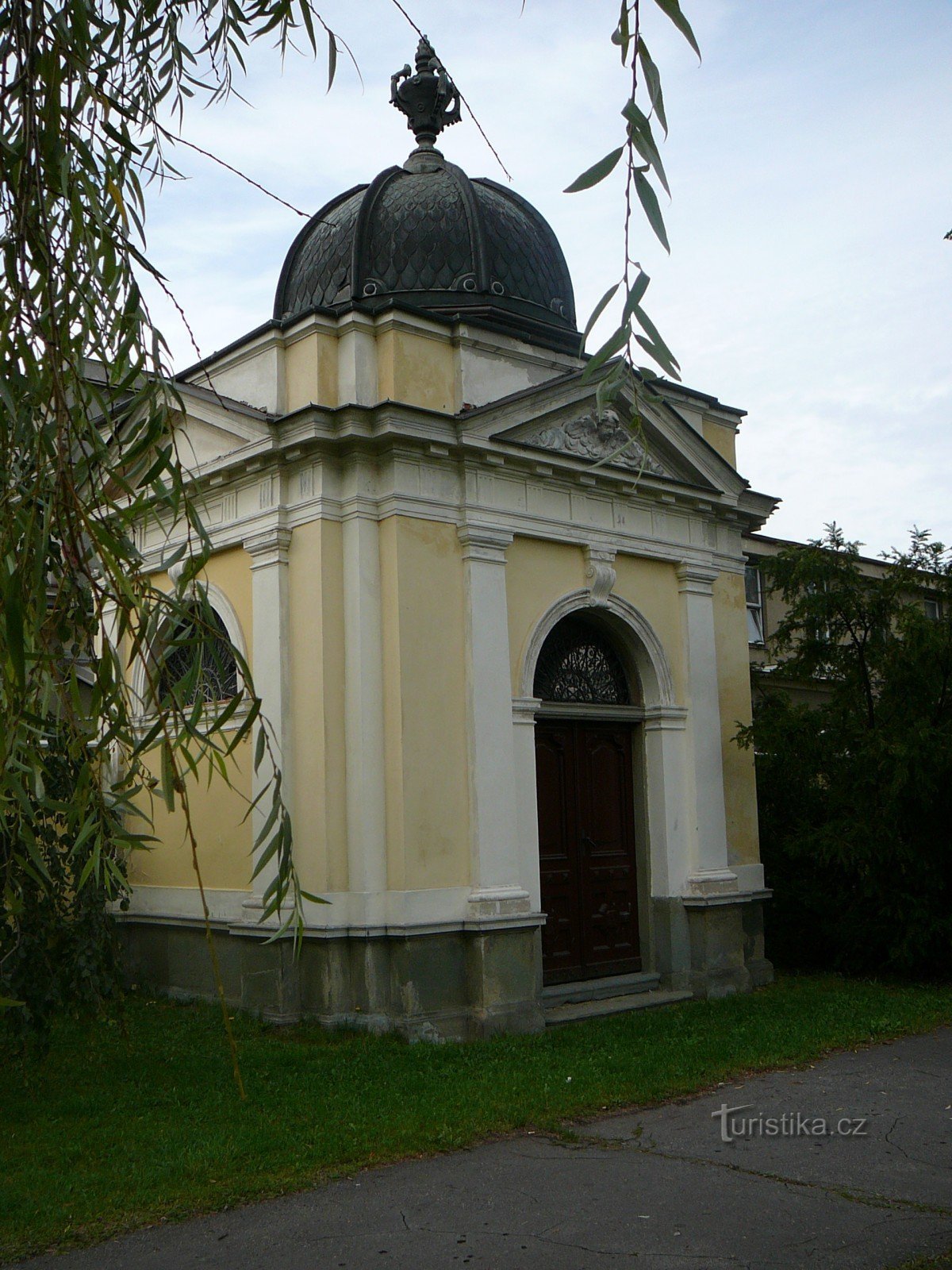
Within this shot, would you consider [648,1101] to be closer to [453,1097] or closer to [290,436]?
[453,1097]

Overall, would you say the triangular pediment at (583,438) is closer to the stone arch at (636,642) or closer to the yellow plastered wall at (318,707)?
the stone arch at (636,642)

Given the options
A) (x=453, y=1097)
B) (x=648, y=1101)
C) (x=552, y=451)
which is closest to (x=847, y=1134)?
(x=648, y=1101)

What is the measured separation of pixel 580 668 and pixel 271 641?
3.08 metres

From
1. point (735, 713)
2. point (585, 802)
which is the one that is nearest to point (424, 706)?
point (585, 802)

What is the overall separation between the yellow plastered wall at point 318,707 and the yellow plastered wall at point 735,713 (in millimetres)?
4381

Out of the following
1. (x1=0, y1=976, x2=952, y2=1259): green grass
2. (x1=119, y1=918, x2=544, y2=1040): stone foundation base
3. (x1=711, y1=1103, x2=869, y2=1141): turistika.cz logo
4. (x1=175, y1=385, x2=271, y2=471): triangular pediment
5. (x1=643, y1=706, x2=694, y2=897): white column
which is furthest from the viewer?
(x1=643, y1=706, x2=694, y2=897): white column

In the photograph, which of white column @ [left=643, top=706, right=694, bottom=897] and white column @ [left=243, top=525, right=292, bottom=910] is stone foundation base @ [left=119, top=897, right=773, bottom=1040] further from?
white column @ [left=643, top=706, right=694, bottom=897]

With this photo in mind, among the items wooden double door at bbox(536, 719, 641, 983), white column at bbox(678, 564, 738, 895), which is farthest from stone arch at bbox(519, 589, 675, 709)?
wooden double door at bbox(536, 719, 641, 983)

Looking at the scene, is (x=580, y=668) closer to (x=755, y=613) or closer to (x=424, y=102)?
(x=424, y=102)

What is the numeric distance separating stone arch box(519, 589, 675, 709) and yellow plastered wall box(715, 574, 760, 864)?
0.87 m

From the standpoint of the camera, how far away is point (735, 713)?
1269cm

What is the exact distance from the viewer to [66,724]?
3.19 m

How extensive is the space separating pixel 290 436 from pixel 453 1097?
17.7 feet

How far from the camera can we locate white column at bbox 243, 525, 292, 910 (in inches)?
402
